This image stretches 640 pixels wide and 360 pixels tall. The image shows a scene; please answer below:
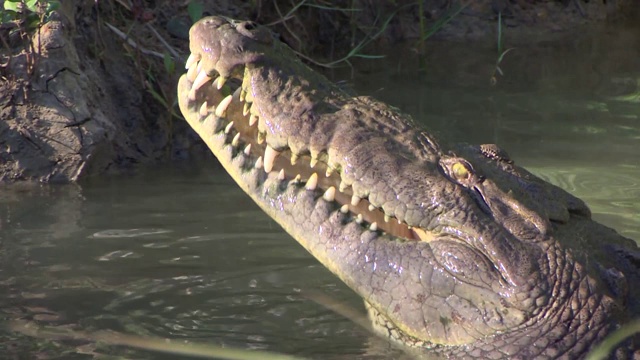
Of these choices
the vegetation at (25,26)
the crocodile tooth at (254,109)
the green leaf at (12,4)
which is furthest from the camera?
the vegetation at (25,26)

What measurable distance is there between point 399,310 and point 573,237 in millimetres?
659

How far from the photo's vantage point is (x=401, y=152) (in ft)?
11.2

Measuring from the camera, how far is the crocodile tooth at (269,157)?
3.50 metres

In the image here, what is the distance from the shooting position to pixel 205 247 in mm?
4691

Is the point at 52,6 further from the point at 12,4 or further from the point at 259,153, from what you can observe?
the point at 259,153

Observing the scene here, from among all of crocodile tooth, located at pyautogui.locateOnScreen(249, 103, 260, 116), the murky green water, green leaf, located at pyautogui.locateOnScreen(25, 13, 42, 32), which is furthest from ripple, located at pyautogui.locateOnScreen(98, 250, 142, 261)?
green leaf, located at pyautogui.locateOnScreen(25, 13, 42, 32)

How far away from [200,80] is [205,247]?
50.5 inches

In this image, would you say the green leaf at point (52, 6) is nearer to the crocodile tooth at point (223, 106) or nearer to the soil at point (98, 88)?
the soil at point (98, 88)

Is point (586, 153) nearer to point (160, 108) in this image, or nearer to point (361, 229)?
point (160, 108)

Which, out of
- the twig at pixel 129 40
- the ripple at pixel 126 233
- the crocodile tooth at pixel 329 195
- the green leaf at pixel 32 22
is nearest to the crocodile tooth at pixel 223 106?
the crocodile tooth at pixel 329 195

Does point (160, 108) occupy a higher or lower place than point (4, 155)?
higher

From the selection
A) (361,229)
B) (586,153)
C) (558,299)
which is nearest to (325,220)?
(361,229)

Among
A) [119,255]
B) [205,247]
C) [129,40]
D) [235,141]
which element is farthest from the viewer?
[129,40]

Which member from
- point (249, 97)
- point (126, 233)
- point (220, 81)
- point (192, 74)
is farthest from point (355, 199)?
point (126, 233)
